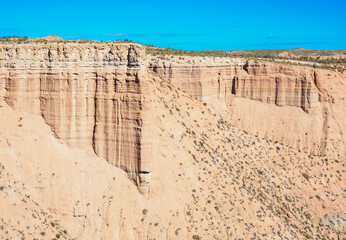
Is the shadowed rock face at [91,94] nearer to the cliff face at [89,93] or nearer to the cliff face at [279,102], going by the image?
the cliff face at [89,93]

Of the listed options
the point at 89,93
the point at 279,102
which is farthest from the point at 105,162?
the point at 279,102

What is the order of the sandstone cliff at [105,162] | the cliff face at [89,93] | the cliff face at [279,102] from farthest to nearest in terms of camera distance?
the cliff face at [279,102] → the cliff face at [89,93] → the sandstone cliff at [105,162]

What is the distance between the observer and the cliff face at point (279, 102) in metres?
53.4

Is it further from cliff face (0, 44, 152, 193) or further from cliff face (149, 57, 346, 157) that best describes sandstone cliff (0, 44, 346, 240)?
cliff face (149, 57, 346, 157)

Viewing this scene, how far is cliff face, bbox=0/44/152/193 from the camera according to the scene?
33156 millimetres

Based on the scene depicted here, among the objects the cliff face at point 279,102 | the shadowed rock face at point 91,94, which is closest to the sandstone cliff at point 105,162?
the shadowed rock face at point 91,94

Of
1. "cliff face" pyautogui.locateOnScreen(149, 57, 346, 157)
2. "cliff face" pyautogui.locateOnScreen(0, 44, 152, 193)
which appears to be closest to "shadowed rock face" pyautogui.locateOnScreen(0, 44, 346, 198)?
"cliff face" pyautogui.locateOnScreen(0, 44, 152, 193)

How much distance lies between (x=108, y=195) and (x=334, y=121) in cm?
3313

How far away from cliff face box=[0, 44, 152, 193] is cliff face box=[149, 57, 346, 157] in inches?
785

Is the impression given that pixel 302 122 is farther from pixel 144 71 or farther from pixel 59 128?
pixel 59 128

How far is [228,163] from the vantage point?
43.7 meters

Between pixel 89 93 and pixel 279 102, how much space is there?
1128 inches

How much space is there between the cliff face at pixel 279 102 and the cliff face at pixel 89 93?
19.9 meters

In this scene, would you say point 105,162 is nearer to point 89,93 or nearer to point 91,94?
point 91,94
